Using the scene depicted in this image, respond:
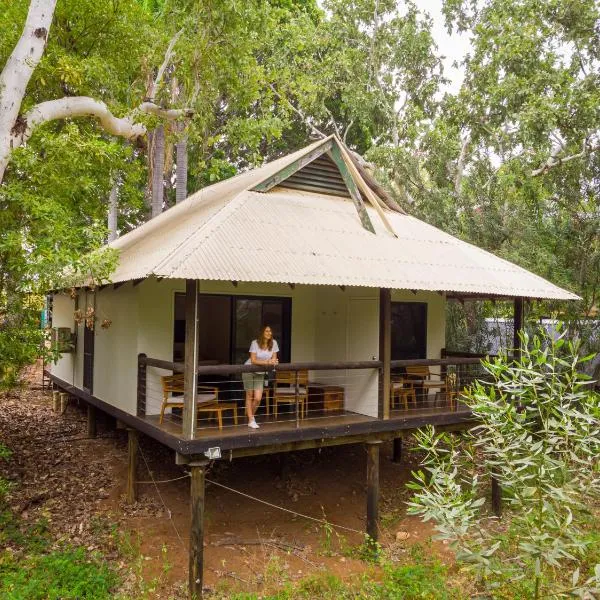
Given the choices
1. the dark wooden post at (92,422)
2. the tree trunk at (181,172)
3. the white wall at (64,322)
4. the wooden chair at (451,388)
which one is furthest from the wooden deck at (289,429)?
the tree trunk at (181,172)

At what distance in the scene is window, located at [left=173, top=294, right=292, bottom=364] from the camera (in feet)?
34.1

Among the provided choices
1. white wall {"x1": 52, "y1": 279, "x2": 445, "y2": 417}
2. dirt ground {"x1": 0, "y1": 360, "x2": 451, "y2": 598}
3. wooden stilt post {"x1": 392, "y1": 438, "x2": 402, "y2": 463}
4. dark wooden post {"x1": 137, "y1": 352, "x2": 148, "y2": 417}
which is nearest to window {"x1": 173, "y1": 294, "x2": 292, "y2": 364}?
white wall {"x1": 52, "y1": 279, "x2": 445, "y2": 417}

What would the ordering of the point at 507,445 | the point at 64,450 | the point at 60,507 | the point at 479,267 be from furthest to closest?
1. the point at 64,450
2. the point at 479,267
3. the point at 60,507
4. the point at 507,445

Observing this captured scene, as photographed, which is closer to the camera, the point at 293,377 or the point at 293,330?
the point at 293,377

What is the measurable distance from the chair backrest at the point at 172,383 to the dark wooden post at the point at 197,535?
156 centimetres

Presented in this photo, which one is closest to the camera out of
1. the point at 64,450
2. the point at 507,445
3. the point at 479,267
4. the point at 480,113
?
the point at 507,445

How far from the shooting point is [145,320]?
948cm

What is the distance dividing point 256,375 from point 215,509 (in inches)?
124

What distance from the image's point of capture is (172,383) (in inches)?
351

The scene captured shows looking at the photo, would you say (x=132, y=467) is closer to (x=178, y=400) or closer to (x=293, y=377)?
(x=178, y=400)

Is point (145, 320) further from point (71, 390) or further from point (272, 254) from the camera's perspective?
point (71, 390)

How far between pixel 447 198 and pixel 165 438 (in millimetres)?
13043

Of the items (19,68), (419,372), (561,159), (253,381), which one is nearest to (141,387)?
(253,381)

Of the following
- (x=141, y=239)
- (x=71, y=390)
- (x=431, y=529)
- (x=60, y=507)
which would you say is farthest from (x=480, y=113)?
(x=60, y=507)
